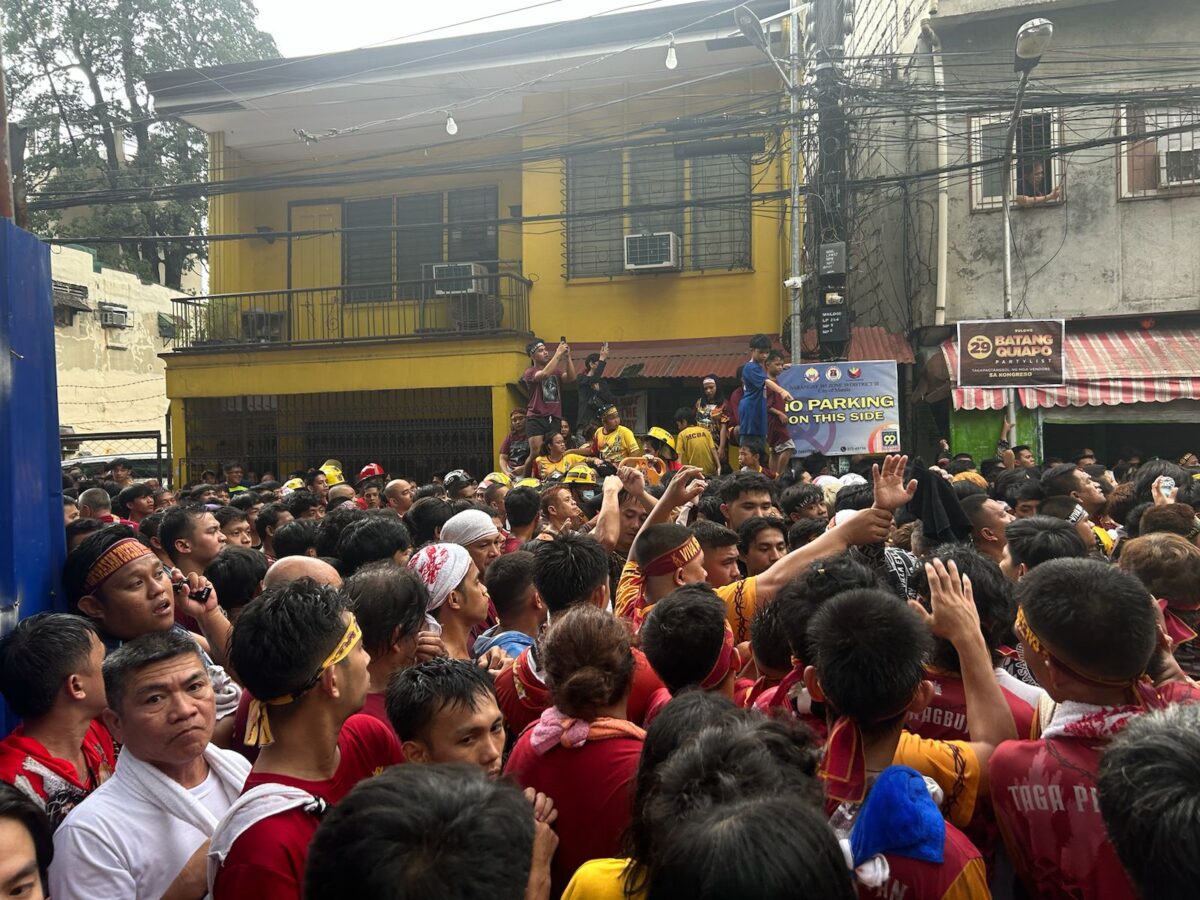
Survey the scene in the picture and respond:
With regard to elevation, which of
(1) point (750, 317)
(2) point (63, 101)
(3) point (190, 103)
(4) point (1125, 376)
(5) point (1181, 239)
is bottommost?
(4) point (1125, 376)

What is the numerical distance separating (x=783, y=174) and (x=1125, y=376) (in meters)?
5.54

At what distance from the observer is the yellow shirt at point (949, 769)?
88.0 inches

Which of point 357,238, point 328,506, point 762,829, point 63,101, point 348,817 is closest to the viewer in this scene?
point 762,829

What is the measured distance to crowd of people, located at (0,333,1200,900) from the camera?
147 centimetres

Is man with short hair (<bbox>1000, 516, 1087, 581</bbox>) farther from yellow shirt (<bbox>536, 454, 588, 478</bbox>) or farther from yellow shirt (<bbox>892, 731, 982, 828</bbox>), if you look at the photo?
yellow shirt (<bbox>536, 454, 588, 478</bbox>)

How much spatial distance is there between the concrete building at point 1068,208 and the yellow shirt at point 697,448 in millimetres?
4164

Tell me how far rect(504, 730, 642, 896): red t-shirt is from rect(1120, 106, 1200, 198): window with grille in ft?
47.8

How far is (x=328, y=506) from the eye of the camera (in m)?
9.34

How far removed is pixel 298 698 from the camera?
2.28m

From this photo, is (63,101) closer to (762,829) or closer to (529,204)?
(529,204)

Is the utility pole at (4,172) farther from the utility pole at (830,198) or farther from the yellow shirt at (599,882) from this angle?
the utility pole at (830,198)

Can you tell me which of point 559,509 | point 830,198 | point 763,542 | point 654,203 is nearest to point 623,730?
point 763,542

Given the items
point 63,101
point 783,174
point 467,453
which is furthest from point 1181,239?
point 63,101

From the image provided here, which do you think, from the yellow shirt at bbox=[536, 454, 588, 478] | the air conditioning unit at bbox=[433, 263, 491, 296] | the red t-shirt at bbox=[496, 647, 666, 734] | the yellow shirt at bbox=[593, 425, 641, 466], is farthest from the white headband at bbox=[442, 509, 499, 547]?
the air conditioning unit at bbox=[433, 263, 491, 296]
